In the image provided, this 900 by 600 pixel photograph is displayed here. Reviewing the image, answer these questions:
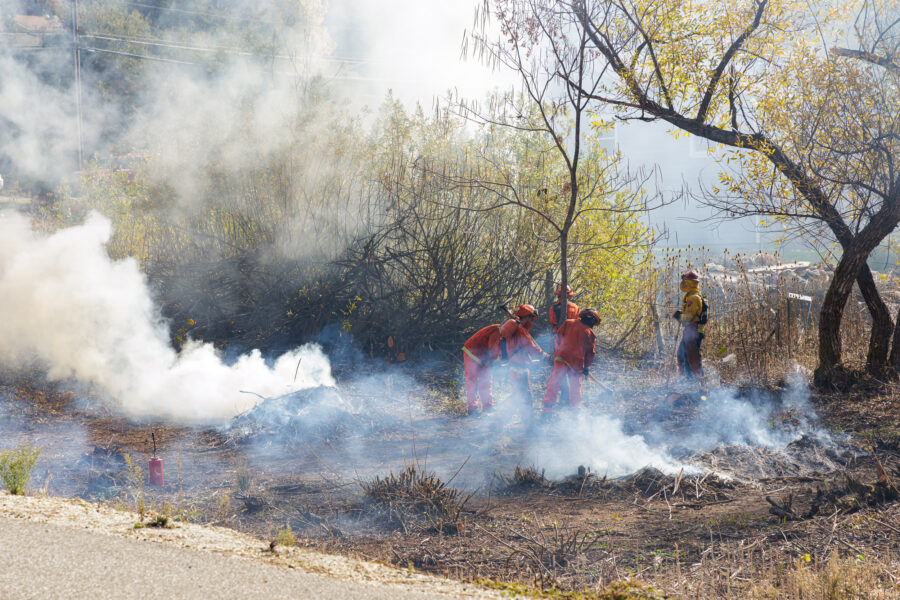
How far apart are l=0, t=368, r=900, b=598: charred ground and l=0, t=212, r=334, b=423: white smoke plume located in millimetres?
1168

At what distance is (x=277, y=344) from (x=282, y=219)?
2.13 m

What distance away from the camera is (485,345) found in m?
8.45

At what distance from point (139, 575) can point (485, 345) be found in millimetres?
5480

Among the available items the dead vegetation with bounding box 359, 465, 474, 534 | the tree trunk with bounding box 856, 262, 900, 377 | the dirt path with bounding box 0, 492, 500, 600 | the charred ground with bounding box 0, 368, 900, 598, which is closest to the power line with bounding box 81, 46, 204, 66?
the charred ground with bounding box 0, 368, 900, 598

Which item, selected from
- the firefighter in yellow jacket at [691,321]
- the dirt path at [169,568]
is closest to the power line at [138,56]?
the firefighter in yellow jacket at [691,321]

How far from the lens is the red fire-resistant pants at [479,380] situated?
28.1 ft

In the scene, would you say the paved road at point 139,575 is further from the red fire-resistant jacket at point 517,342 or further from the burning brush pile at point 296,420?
the red fire-resistant jacket at point 517,342

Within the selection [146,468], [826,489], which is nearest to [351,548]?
[146,468]

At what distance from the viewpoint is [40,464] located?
21.9 ft

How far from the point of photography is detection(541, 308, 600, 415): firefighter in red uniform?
805 centimetres

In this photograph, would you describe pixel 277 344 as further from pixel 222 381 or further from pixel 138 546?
pixel 138 546

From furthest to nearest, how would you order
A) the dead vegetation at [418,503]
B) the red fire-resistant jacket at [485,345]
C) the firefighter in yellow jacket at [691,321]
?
the firefighter in yellow jacket at [691,321], the red fire-resistant jacket at [485,345], the dead vegetation at [418,503]

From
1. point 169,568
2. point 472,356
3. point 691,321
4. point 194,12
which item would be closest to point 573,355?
point 472,356

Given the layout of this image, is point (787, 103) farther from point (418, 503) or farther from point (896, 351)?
point (418, 503)
